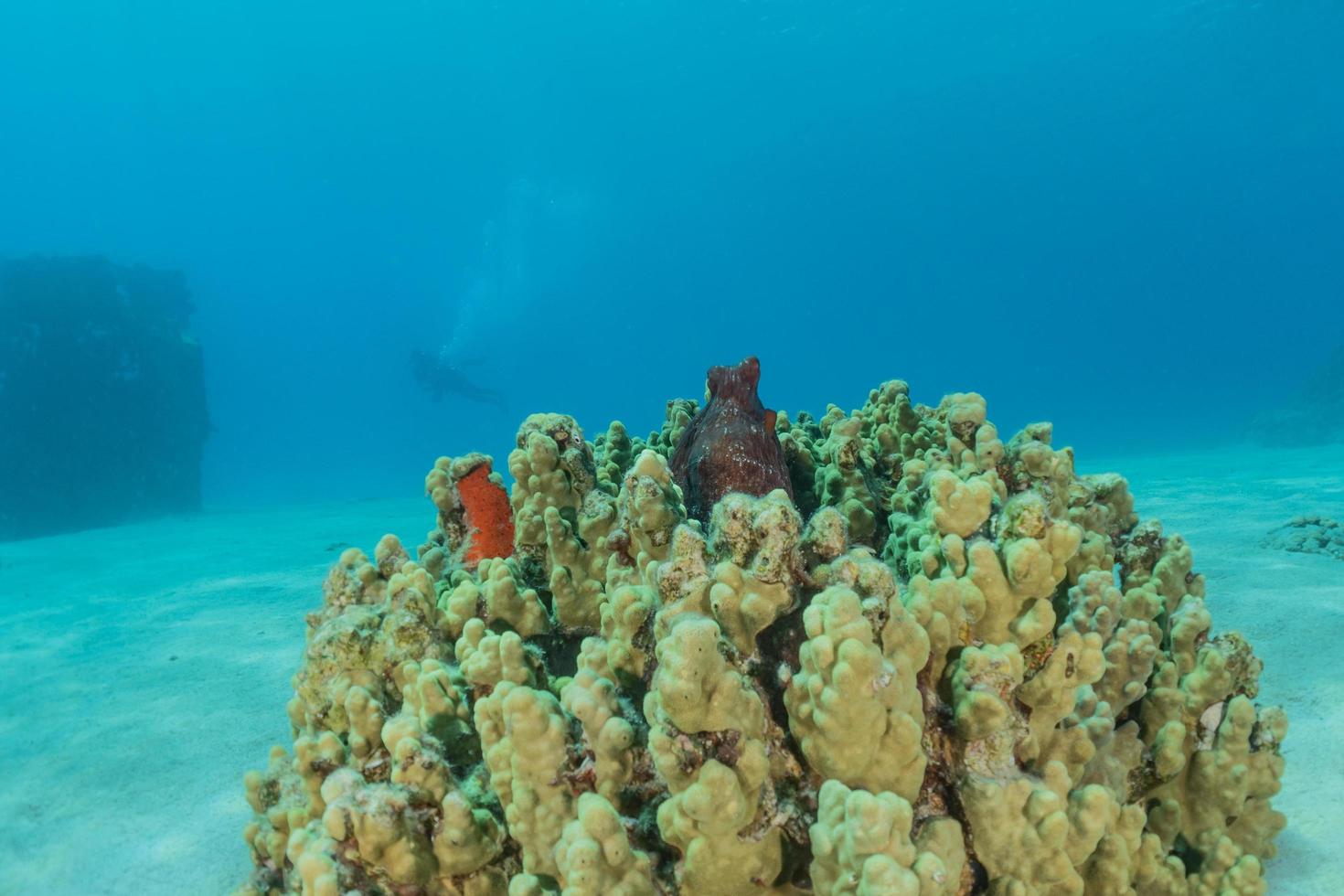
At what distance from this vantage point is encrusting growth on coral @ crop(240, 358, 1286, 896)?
1.67 m

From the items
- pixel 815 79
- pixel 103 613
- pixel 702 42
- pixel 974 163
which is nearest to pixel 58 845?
pixel 103 613

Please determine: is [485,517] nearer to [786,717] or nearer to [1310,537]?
[786,717]

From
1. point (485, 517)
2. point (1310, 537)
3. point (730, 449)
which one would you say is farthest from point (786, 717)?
point (1310, 537)

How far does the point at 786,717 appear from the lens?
2.00 meters

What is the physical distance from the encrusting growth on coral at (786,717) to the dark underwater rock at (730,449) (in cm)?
2

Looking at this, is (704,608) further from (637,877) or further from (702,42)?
(702,42)

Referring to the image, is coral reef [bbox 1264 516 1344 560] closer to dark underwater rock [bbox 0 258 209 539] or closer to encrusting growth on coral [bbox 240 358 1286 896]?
encrusting growth on coral [bbox 240 358 1286 896]

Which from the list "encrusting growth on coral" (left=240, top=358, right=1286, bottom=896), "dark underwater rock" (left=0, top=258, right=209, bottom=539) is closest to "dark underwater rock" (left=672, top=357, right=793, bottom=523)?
"encrusting growth on coral" (left=240, top=358, right=1286, bottom=896)

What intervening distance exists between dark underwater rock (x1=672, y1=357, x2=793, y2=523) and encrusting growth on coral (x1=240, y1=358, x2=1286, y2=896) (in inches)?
0.8

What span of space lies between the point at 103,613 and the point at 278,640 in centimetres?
428

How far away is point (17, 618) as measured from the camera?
9969 millimetres

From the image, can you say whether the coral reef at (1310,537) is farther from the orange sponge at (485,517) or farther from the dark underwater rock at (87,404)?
the dark underwater rock at (87,404)

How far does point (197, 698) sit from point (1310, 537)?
10.6m

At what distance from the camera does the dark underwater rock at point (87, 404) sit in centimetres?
2605
